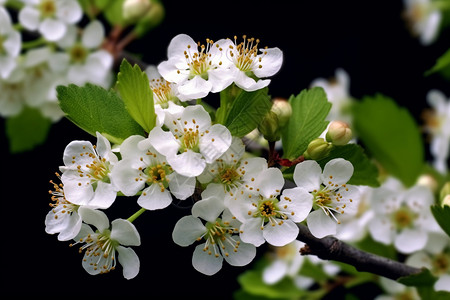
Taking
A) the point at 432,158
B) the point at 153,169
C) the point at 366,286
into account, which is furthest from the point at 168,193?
the point at 432,158

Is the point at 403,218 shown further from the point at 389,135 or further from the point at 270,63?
the point at 270,63

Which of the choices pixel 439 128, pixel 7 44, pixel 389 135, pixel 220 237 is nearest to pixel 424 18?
pixel 439 128

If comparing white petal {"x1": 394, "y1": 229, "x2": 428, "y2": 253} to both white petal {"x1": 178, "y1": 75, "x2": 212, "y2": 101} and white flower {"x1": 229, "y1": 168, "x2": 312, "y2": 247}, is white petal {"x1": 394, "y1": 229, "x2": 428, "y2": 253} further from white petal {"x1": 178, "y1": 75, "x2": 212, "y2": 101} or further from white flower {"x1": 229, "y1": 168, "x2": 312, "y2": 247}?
white petal {"x1": 178, "y1": 75, "x2": 212, "y2": 101}

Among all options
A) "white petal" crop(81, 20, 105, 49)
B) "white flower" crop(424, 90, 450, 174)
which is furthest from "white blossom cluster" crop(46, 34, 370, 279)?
"white flower" crop(424, 90, 450, 174)

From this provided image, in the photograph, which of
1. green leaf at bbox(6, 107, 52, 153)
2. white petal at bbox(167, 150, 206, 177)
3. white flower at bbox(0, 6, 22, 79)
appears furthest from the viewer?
green leaf at bbox(6, 107, 52, 153)

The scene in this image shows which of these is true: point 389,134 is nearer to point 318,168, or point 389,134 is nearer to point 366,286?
point 366,286

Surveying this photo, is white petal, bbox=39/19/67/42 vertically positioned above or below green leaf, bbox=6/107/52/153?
above
